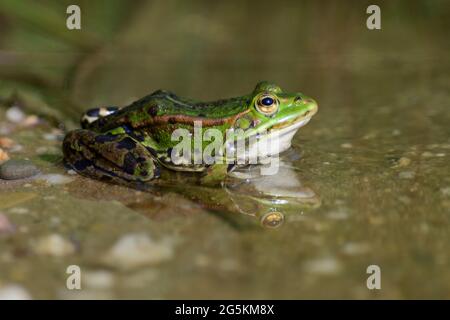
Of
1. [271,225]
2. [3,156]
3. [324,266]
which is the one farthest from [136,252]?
[3,156]

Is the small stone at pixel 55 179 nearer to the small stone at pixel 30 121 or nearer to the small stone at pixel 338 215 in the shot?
the small stone at pixel 30 121

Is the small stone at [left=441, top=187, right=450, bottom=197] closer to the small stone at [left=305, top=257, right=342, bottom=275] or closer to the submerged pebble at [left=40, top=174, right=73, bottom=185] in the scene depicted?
the small stone at [left=305, top=257, right=342, bottom=275]

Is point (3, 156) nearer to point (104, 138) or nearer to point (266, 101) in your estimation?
point (104, 138)

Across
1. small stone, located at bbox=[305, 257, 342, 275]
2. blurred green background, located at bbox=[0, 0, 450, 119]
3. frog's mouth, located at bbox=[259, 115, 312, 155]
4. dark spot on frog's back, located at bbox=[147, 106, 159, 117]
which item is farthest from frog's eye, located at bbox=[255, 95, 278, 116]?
blurred green background, located at bbox=[0, 0, 450, 119]
